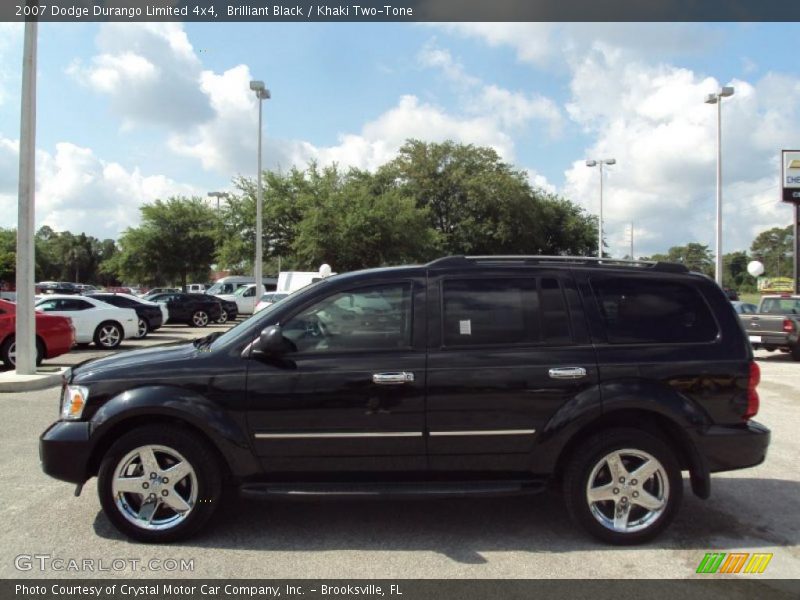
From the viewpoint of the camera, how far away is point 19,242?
11875mm

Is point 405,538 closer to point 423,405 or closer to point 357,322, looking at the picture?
point 423,405

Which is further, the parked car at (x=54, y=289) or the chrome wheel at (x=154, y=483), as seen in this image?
the parked car at (x=54, y=289)

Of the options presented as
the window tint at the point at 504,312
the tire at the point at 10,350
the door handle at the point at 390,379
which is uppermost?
the window tint at the point at 504,312

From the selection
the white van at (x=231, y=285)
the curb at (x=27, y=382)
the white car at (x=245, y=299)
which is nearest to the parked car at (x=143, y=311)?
the curb at (x=27, y=382)

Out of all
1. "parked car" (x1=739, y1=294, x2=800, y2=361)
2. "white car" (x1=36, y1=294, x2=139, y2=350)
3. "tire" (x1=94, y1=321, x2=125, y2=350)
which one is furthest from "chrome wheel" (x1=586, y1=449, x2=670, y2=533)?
"tire" (x1=94, y1=321, x2=125, y2=350)

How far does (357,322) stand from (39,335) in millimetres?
10655

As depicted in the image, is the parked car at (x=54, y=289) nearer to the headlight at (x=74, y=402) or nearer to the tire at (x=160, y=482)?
the headlight at (x=74, y=402)

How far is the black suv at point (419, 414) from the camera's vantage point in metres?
4.21

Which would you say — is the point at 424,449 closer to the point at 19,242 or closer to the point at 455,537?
the point at 455,537

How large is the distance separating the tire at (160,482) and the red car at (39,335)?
9.88 metres
